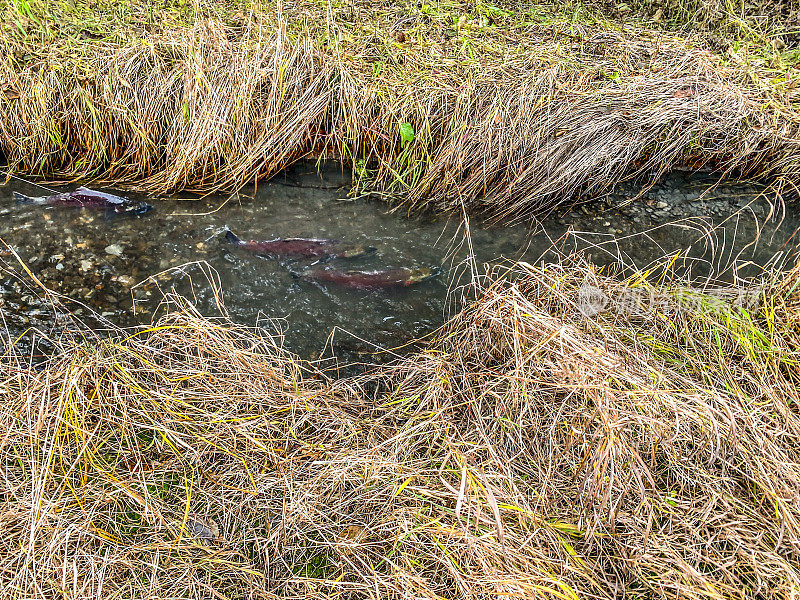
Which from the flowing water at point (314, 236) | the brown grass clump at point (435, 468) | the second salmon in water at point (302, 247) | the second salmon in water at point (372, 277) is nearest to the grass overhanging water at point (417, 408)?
the brown grass clump at point (435, 468)

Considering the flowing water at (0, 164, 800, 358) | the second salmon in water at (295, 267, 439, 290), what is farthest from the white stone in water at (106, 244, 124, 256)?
the second salmon in water at (295, 267, 439, 290)

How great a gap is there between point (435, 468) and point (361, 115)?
246 centimetres

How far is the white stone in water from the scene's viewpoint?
131 inches

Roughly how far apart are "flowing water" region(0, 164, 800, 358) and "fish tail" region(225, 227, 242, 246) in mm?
28

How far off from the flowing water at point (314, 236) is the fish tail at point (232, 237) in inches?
1.1

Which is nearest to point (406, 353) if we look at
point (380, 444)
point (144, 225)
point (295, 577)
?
point (380, 444)

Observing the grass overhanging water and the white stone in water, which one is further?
the white stone in water

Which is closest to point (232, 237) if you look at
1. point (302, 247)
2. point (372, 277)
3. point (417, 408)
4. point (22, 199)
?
point (302, 247)

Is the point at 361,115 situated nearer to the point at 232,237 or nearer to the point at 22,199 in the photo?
the point at 232,237

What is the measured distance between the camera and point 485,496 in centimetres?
189

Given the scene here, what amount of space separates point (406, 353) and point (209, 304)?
102cm

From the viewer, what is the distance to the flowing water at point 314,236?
9.94ft

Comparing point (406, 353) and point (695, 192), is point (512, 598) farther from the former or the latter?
point (695, 192)

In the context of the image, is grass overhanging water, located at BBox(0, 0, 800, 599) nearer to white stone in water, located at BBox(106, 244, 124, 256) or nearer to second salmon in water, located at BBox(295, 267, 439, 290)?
second salmon in water, located at BBox(295, 267, 439, 290)
